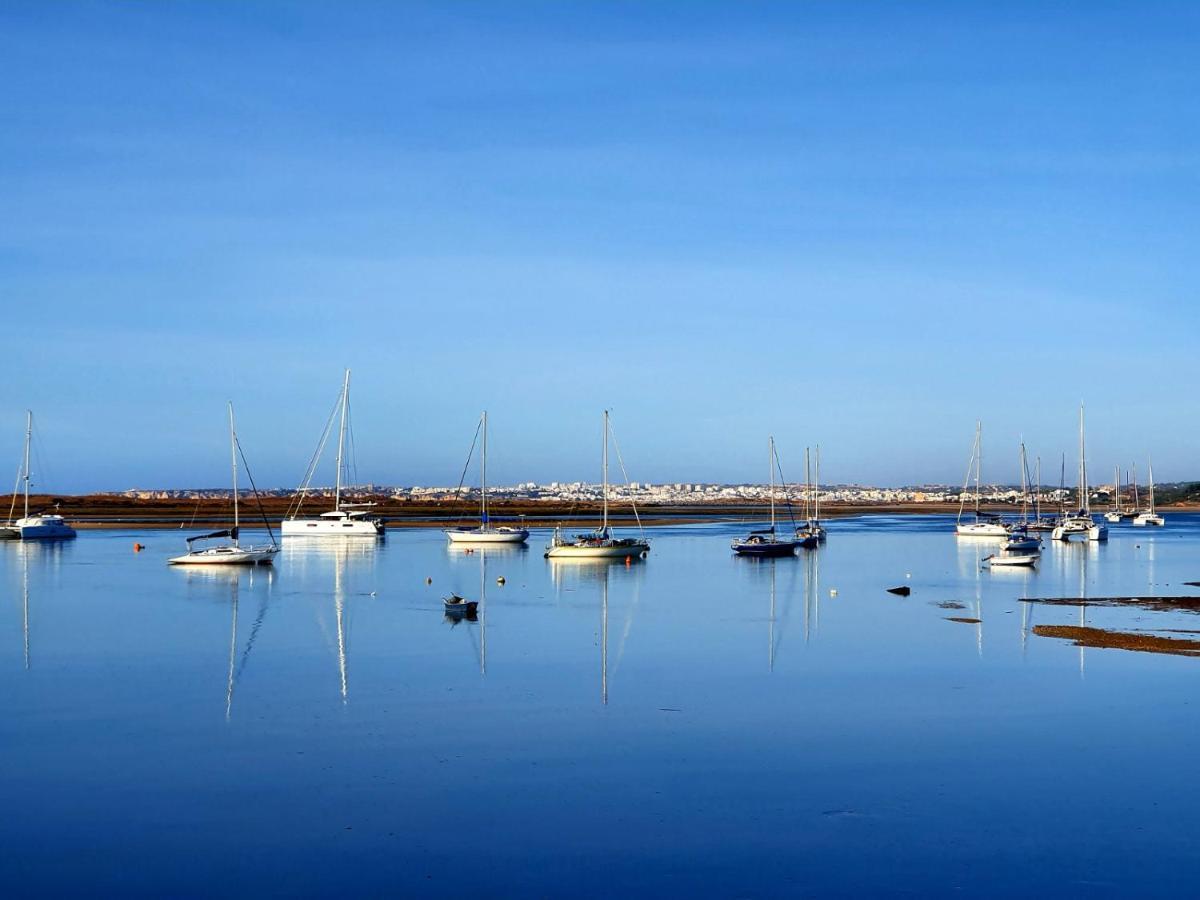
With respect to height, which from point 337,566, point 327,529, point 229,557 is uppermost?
point 327,529

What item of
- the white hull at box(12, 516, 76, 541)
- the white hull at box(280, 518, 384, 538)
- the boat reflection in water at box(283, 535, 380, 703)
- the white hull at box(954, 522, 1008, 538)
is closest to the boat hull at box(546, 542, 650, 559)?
the boat reflection in water at box(283, 535, 380, 703)

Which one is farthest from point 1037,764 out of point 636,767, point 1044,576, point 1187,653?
point 1044,576

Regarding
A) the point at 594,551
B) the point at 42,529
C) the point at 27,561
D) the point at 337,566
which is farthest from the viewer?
the point at 42,529

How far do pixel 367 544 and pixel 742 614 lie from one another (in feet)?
154

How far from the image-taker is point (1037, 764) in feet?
58.9

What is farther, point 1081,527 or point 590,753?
point 1081,527

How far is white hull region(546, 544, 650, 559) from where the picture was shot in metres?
62.1

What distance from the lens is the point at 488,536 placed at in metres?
79.0

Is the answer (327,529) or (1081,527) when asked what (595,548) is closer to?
(327,529)

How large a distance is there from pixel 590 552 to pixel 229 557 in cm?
1732

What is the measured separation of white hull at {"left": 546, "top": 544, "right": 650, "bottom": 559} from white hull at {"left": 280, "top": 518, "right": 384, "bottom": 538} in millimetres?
28210

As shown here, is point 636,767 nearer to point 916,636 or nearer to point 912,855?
point 912,855

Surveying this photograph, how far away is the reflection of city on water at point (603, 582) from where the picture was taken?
29.6 m

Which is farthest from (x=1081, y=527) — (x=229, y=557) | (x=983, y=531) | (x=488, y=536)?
(x=229, y=557)
